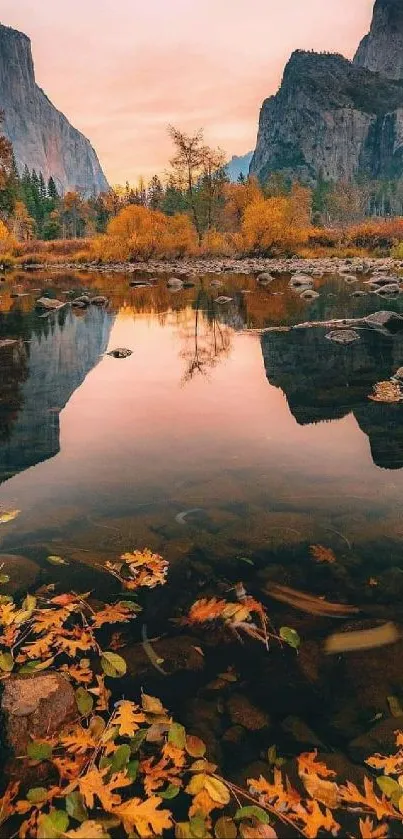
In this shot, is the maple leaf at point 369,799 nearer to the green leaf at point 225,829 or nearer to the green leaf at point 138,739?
the green leaf at point 225,829

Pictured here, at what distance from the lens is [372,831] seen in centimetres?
254

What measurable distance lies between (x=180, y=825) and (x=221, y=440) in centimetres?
552

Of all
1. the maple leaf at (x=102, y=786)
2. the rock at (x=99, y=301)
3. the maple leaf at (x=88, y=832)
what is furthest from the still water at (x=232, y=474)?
the rock at (x=99, y=301)

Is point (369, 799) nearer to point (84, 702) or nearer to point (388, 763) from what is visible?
point (388, 763)

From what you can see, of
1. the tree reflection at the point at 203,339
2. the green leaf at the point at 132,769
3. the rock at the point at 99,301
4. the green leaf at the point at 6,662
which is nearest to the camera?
the green leaf at the point at 132,769

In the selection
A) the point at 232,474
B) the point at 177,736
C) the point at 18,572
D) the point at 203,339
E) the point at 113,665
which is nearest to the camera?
the point at 177,736

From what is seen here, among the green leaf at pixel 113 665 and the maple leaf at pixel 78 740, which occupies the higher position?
the green leaf at pixel 113 665

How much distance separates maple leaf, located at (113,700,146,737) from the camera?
3.06 meters

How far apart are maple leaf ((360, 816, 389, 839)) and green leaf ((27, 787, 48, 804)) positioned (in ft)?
5.33

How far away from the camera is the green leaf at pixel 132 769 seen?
278cm

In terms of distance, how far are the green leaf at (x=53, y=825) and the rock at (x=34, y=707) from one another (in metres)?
0.49

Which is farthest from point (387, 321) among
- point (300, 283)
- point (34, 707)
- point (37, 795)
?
point (37, 795)

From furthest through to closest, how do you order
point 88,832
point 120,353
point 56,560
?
point 120,353 → point 56,560 → point 88,832

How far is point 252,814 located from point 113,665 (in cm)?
129
